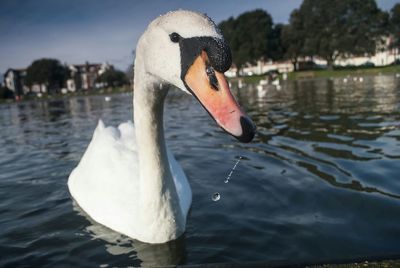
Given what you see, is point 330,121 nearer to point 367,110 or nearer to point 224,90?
point 367,110

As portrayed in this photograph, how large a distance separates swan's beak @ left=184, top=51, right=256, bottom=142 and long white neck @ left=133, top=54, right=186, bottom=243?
109 centimetres

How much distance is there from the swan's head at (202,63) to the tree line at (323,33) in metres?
73.1

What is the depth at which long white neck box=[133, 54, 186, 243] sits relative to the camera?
3982mm

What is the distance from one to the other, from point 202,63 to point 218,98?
25 centimetres

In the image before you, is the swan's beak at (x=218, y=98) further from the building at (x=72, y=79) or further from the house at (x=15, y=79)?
the house at (x=15, y=79)

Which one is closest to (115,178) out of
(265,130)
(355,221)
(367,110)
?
(355,221)

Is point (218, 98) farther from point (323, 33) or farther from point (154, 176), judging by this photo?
point (323, 33)

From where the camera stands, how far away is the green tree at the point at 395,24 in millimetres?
78000

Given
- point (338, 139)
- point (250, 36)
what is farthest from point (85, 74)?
point (338, 139)

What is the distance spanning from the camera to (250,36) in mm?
88000

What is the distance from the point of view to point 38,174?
326 inches

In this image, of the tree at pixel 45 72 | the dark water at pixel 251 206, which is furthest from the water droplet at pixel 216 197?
the tree at pixel 45 72

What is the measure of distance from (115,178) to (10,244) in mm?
1301

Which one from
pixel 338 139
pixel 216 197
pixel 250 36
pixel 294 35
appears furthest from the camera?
pixel 250 36
